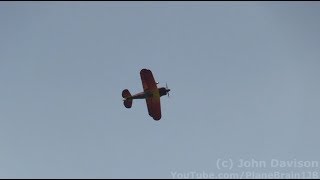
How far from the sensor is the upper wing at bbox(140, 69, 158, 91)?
191 meters

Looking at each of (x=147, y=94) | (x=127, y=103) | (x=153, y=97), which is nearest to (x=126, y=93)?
(x=127, y=103)

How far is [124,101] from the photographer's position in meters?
192

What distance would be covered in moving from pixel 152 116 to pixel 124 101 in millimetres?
4494

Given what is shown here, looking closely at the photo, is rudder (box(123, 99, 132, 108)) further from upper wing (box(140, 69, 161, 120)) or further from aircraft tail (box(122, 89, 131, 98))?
upper wing (box(140, 69, 161, 120))

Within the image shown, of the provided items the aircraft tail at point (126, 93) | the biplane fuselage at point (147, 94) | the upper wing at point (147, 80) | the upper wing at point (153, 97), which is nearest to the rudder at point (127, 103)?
the biplane fuselage at point (147, 94)

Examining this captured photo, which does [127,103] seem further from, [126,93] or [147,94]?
[147,94]

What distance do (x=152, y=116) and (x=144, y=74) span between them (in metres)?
5.99

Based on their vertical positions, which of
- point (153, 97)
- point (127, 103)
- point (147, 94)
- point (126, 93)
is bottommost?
point (127, 103)

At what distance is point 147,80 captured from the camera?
191000 mm

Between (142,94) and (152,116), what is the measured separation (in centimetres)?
340

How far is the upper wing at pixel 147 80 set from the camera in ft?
626

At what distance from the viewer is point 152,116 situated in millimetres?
191500

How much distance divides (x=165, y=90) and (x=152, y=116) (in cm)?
406

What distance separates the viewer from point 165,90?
192 m
